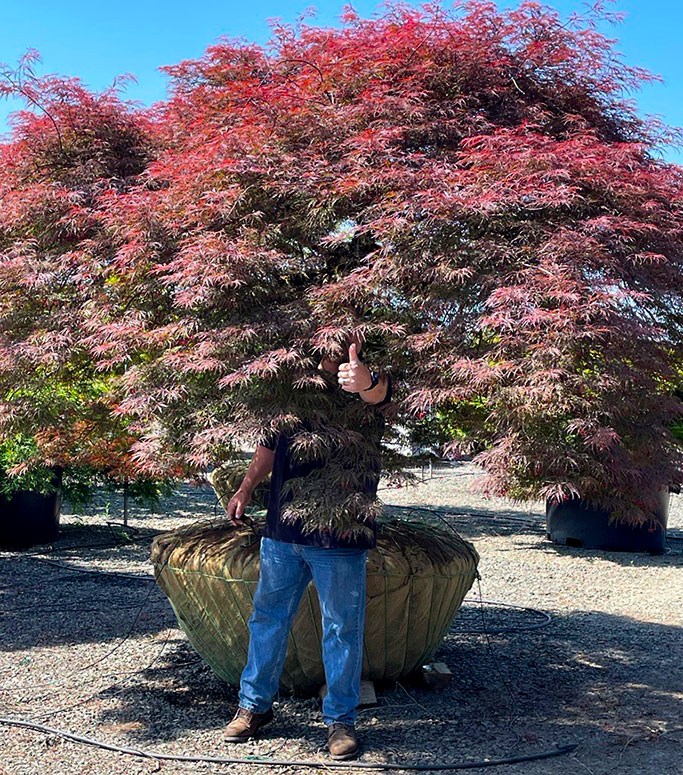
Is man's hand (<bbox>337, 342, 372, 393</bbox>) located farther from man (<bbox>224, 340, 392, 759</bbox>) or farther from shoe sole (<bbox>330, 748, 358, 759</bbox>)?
shoe sole (<bbox>330, 748, 358, 759</bbox>)

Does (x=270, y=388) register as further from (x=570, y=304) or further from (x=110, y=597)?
(x=110, y=597)

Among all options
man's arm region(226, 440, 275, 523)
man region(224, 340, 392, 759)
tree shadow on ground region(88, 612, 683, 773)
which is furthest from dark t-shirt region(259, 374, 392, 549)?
tree shadow on ground region(88, 612, 683, 773)

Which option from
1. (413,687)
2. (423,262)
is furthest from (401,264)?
(413,687)

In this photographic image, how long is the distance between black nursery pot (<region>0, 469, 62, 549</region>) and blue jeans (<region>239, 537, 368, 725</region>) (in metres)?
4.72

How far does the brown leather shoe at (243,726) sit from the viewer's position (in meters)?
3.16

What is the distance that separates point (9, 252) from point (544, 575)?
16.1 feet

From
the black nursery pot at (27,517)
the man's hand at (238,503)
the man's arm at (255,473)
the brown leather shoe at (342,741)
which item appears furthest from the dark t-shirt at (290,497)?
the black nursery pot at (27,517)

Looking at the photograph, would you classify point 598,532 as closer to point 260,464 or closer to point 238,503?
point 238,503

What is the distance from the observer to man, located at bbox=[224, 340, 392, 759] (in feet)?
9.95

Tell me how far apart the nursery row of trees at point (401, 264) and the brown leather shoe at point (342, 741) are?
802mm

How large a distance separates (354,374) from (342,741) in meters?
1.27

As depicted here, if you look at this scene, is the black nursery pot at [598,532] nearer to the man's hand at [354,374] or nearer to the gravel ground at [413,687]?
the gravel ground at [413,687]

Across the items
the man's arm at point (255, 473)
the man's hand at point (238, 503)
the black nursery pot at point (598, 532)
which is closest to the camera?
the man's arm at point (255, 473)

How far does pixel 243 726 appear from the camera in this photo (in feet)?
10.4
